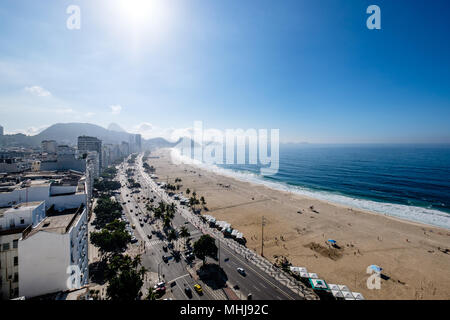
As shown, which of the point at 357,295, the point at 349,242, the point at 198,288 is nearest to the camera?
the point at 357,295

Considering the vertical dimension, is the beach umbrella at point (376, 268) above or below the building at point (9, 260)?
below

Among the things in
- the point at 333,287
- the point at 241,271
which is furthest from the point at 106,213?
the point at 333,287

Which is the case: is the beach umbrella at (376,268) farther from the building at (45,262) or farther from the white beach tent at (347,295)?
the building at (45,262)

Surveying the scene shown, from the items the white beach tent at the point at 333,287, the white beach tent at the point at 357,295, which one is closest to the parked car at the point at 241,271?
the white beach tent at the point at 333,287

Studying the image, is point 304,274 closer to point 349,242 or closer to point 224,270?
point 224,270

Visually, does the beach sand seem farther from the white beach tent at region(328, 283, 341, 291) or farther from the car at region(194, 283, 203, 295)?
the car at region(194, 283, 203, 295)

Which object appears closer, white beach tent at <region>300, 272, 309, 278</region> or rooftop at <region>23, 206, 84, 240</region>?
rooftop at <region>23, 206, 84, 240</region>

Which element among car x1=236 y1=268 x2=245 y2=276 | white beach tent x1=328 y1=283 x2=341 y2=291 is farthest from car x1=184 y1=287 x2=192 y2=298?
white beach tent x1=328 y1=283 x2=341 y2=291
